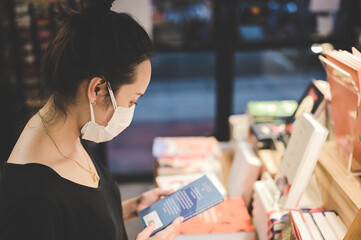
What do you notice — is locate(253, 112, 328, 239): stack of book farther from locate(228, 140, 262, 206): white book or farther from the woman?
the woman

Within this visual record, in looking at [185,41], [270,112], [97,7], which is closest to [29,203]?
[97,7]

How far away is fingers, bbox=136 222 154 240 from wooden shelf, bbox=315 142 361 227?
0.67 m

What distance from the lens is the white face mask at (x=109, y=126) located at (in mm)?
1266

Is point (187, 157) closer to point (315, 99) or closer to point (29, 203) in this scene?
point (315, 99)

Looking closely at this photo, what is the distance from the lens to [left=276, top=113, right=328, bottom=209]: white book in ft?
4.63

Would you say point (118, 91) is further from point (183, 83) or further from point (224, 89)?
point (183, 83)

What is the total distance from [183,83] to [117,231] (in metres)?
6.33

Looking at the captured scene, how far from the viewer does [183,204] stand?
1528 mm

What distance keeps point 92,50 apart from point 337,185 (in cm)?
95

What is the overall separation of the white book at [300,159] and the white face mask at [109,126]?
652 millimetres

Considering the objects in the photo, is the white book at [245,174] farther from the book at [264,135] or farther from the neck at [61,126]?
the neck at [61,126]

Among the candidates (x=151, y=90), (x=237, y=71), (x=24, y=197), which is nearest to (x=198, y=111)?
(x=151, y=90)

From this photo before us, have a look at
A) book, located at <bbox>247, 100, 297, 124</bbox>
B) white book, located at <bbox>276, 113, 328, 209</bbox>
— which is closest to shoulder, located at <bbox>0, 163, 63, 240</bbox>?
white book, located at <bbox>276, 113, 328, 209</bbox>

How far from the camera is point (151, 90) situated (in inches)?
280
